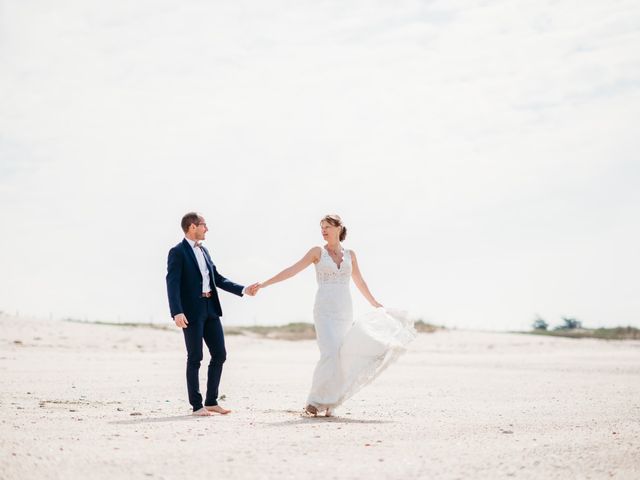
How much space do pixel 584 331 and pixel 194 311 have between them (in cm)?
3445

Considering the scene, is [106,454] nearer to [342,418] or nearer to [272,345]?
[342,418]

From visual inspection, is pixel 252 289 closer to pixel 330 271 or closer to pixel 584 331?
pixel 330 271

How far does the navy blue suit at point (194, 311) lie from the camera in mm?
11797

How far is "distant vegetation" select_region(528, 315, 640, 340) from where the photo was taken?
4084 cm

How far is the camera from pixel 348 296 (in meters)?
12.4

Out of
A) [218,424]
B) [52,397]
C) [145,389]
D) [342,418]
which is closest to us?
[218,424]

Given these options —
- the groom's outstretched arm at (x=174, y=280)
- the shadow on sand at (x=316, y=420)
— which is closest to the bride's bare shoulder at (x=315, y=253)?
the groom's outstretched arm at (x=174, y=280)

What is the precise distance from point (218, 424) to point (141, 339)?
24794 mm

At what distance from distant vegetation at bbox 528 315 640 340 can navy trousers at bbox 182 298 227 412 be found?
3084 cm

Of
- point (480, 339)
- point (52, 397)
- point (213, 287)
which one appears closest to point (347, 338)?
point (213, 287)

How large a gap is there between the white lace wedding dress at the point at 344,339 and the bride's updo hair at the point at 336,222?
0.76ft

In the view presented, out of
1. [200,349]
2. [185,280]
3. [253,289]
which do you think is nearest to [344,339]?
[253,289]

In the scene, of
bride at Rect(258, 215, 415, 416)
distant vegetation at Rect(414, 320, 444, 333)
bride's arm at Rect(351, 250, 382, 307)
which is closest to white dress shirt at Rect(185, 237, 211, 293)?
bride at Rect(258, 215, 415, 416)

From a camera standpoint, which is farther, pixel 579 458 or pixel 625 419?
pixel 625 419
